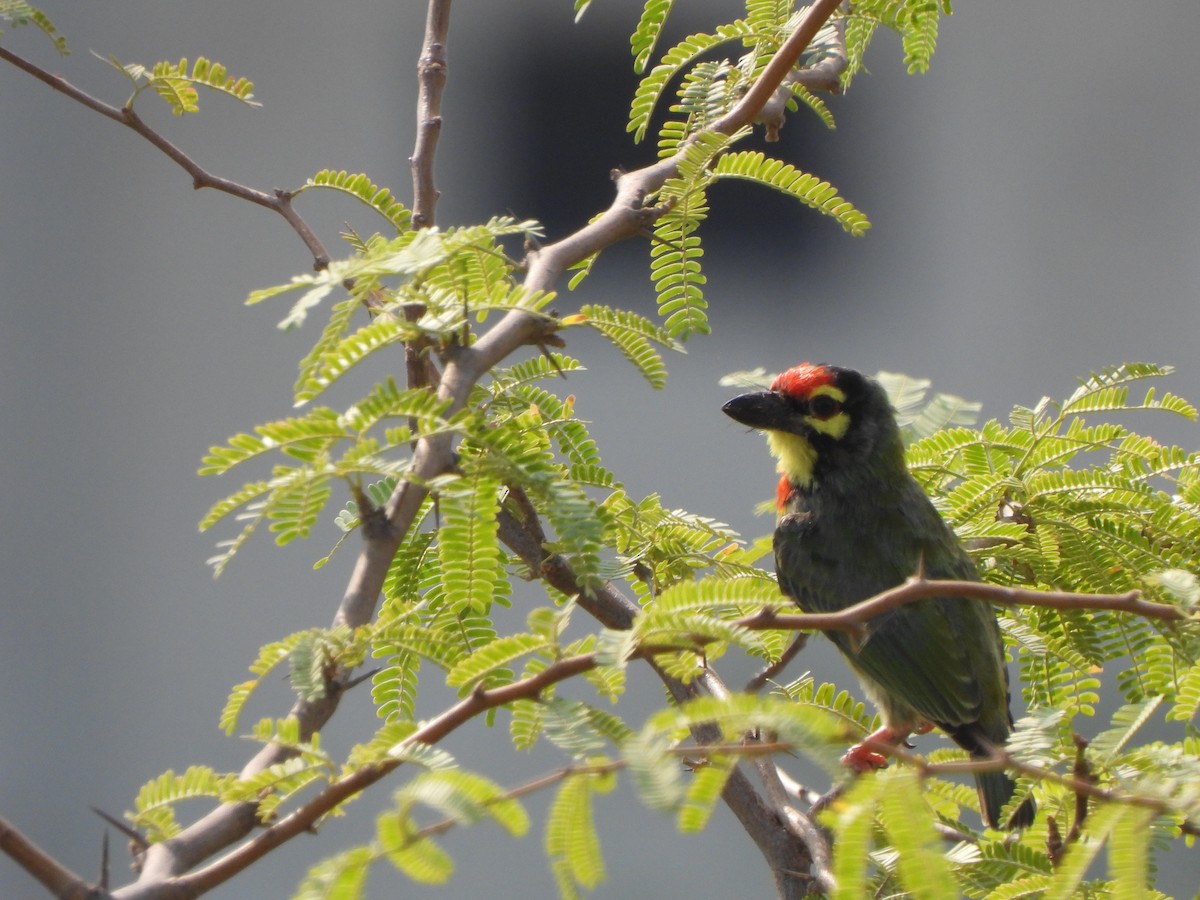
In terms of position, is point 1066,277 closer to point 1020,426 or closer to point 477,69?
point 477,69

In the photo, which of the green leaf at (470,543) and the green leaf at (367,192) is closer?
the green leaf at (470,543)

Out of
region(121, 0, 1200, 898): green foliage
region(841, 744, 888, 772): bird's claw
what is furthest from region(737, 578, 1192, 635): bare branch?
region(841, 744, 888, 772): bird's claw

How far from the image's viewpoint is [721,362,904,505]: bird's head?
10.5 ft

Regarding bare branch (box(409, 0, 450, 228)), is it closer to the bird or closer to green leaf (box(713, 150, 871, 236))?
green leaf (box(713, 150, 871, 236))

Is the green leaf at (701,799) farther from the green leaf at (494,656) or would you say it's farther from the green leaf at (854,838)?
the green leaf at (494,656)

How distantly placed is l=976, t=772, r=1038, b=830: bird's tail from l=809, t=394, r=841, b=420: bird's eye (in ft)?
3.57

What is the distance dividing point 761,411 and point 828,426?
306mm

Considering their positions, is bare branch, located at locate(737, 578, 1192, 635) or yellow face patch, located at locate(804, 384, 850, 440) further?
yellow face patch, located at locate(804, 384, 850, 440)

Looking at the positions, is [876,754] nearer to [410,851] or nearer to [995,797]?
[995,797]

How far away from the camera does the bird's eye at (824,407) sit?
10.7 ft

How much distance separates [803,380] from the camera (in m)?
3.21

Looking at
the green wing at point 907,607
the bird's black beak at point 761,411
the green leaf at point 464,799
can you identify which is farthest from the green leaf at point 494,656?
the bird's black beak at point 761,411

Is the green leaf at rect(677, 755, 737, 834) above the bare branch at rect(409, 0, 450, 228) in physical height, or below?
below

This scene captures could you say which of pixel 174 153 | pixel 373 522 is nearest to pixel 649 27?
pixel 174 153
